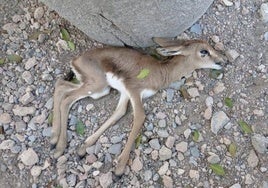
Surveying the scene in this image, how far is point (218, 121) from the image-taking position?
2.98 m

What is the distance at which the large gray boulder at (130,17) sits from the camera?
2.81m

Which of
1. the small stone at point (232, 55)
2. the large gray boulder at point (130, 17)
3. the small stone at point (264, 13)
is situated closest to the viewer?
the large gray boulder at point (130, 17)

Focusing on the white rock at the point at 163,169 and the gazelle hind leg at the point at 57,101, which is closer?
the white rock at the point at 163,169

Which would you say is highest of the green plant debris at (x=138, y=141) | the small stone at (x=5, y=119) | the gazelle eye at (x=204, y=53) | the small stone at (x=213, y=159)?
the gazelle eye at (x=204, y=53)

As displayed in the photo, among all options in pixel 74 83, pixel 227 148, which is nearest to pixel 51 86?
pixel 74 83

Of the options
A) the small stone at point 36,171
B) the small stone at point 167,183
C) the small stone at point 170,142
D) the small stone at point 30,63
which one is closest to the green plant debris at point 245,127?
the small stone at point 170,142

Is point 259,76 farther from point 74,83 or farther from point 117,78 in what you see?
point 74,83

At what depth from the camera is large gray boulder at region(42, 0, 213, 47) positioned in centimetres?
281

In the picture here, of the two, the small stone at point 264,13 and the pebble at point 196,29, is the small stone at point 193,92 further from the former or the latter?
the small stone at point 264,13

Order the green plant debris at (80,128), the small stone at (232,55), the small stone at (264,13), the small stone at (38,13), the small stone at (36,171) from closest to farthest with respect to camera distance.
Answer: the small stone at (36,171) → the green plant debris at (80,128) → the small stone at (232,55) → the small stone at (264,13) → the small stone at (38,13)

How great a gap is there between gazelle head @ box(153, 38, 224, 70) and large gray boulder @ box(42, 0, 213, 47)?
0.08m

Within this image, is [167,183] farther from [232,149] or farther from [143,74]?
[143,74]

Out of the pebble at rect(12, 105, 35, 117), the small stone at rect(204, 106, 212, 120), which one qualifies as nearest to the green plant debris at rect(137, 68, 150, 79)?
the small stone at rect(204, 106, 212, 120)

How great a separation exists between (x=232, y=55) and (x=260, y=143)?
1.64 ft
